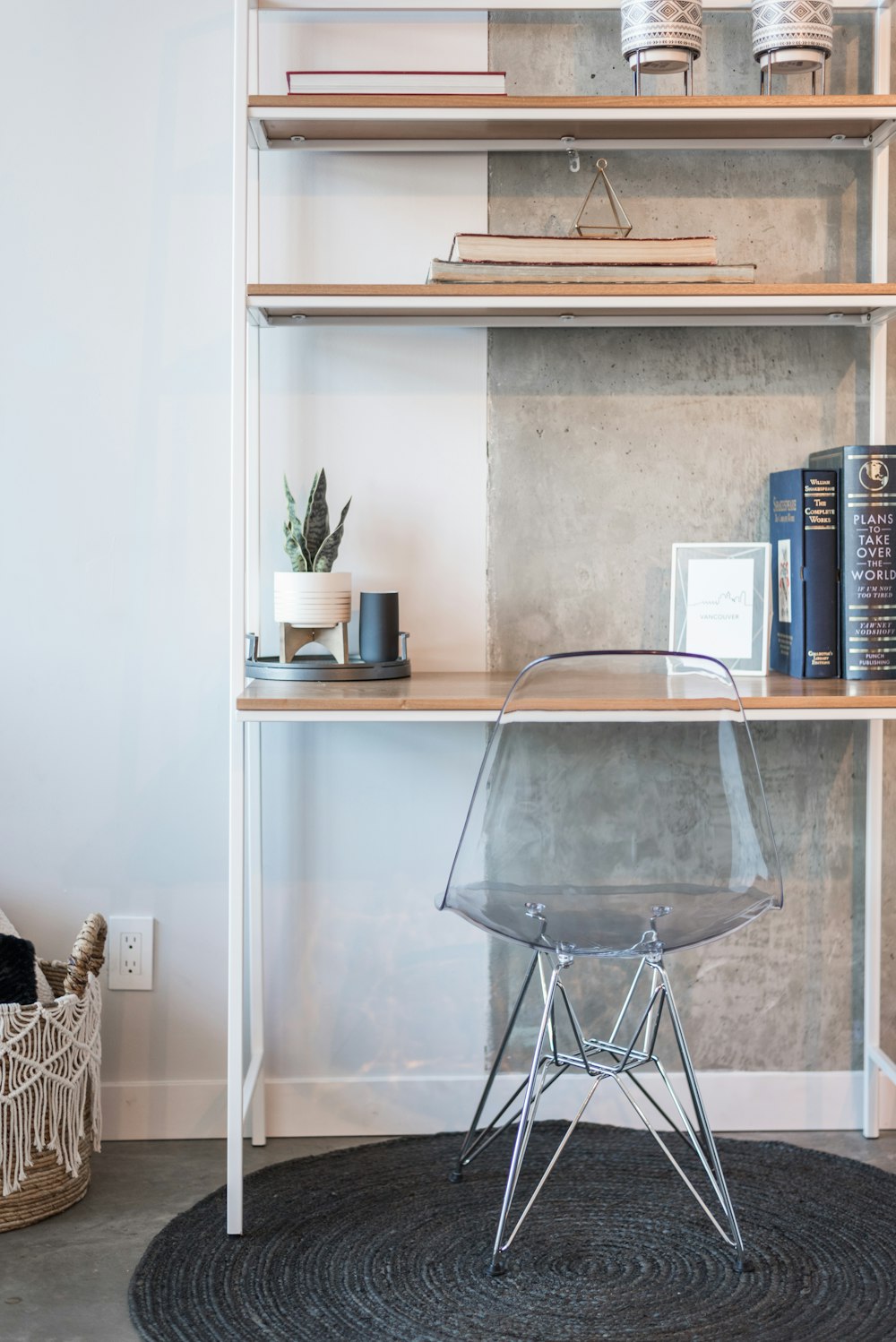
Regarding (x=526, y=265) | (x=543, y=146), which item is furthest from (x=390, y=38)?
(x=526, y=265)

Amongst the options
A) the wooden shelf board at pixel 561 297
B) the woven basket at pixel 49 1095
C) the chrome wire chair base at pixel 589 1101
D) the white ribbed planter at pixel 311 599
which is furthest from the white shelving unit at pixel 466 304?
the chrome wire chair base at pixel 589 1101

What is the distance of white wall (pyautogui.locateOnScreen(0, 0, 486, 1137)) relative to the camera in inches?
84.7

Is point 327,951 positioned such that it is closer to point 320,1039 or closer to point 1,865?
point 320,1039

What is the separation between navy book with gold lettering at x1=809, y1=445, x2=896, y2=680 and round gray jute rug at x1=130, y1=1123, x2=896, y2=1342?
82cm

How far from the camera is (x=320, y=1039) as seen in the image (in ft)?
7.39

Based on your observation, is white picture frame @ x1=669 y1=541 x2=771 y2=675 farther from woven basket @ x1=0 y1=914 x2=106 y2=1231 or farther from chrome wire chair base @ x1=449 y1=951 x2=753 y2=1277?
Result: woven basket @ x1=0 y1=914 x2=106 y2=1231

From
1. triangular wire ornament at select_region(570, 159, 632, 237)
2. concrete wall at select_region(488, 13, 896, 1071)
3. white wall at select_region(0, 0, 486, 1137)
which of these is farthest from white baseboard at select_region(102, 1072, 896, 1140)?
triangular wire ornament at select_region(570, 159, 632, 237)

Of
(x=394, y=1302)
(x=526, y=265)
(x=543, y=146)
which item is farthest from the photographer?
(x=543, y=146)

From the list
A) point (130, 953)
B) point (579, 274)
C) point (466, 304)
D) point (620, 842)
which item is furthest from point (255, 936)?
point (579, 274)

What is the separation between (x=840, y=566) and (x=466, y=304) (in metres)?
0.71

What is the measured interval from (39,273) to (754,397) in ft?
4.02

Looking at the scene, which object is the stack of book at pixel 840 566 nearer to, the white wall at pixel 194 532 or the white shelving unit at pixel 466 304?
the white shelving unit at pixel 466 304

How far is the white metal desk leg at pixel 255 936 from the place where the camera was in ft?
7.18

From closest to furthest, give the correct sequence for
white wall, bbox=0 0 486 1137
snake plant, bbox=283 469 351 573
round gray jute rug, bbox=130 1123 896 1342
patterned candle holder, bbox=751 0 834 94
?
1. round gray jute rug, bbox=130 1123 896 1342
2. patterned candle holder, bbox=751 0 834 94
3. snake plant, bbox=283 469 351 573
4. white wall, bbox=0 0 486 1137
